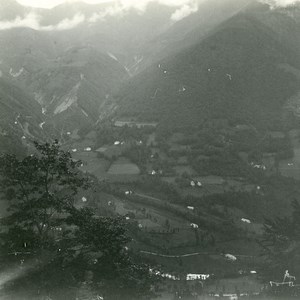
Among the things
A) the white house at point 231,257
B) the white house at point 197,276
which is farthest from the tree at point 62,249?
the white house at point 231,257

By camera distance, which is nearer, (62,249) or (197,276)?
(62,249)

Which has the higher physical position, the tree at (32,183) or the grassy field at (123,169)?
the tree at (32,183)

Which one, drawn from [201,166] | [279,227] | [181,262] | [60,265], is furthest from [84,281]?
[201,166]

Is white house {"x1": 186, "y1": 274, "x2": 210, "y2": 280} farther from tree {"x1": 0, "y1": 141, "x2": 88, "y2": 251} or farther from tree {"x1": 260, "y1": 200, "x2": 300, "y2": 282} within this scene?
tree {"x1": 0, "y1": 141, "x2": 88, "y2": 251}

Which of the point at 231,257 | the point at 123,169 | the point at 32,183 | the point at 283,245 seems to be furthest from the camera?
the point at 123,169

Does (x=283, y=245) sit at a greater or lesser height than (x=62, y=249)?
lesser

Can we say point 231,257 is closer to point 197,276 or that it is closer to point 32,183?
point 197,276

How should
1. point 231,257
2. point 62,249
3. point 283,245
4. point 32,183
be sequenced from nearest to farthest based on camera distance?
point 32,183 → point 62,249 → point 283,245 → point 231,257

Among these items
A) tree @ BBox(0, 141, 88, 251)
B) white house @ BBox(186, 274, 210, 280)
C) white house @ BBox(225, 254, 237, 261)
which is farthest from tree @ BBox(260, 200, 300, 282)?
white house @ BBox(225, 254, 237, 261)

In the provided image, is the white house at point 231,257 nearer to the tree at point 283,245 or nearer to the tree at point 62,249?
the tree at point 283,245

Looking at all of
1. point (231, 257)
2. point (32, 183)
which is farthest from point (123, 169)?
point (32, 183)

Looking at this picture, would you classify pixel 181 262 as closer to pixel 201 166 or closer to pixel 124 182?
pixel 124 182
